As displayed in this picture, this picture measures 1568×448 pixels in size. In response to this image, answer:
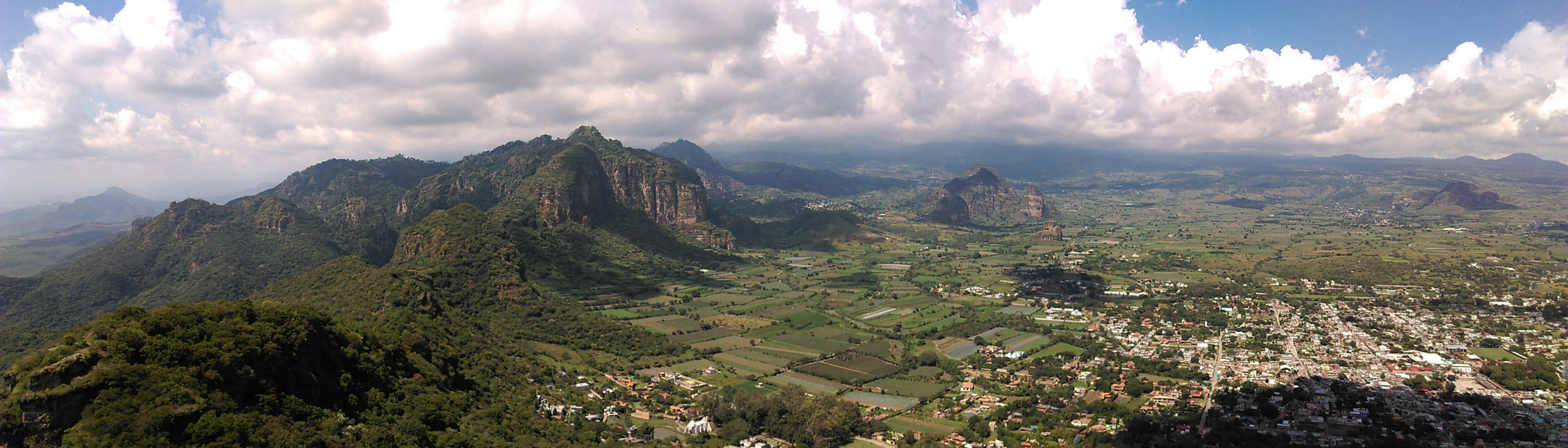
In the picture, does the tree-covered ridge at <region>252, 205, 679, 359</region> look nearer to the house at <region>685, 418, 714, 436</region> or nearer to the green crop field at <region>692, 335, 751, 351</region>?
the green crop field at <region>692, 335, 751, 351</region>

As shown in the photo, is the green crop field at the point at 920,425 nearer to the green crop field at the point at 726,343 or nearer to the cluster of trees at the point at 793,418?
the cluster of trees at the point at 793,418

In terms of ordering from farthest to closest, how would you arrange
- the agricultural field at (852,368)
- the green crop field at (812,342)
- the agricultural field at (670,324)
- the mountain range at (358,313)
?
the agricultural field at (670,324), the green crop field at (812,342), the agricultural field at (852,368), the mountain range at (358,313)

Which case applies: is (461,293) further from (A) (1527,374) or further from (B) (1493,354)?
(B) (1493,354)

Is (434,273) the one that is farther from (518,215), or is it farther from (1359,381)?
(1359,381)

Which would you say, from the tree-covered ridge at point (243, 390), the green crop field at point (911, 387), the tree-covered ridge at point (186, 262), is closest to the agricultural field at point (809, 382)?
the green crop field at point (911, 387)

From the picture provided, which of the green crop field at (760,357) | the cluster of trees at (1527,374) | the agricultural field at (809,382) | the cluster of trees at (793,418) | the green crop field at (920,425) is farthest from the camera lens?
the green crop field at (760,357)

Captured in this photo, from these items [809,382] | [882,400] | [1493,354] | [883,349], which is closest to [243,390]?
[809,382]

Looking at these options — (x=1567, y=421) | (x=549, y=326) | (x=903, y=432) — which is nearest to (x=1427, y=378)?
(x=1567, y=421)

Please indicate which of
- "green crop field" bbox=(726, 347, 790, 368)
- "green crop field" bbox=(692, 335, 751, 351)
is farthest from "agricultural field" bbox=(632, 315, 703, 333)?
"green crop field" bbox=(726, 347, 790, 368)
